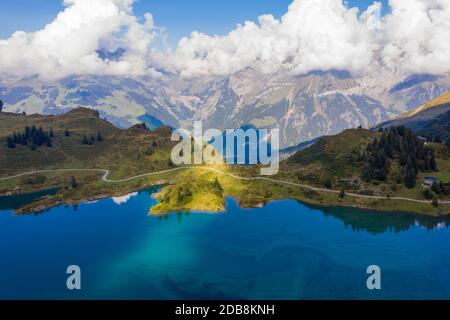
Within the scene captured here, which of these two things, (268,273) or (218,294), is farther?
(268,273)

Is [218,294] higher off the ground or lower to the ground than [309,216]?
lower

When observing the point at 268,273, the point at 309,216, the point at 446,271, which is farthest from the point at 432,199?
the point at 268,273

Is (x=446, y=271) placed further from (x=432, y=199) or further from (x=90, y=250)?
(x=90, y=250)

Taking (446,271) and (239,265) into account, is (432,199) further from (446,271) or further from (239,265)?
(239,265)

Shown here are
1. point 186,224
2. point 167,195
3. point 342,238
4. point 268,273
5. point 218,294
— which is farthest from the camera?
point 167,195
